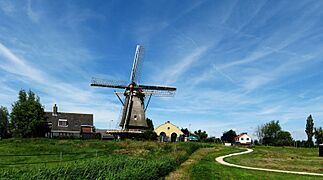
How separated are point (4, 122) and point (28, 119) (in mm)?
25624

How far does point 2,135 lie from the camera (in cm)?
6594

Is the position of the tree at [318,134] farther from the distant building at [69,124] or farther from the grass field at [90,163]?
the grass field at [90,163]

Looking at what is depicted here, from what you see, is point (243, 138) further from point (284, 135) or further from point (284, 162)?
point (284, 162)

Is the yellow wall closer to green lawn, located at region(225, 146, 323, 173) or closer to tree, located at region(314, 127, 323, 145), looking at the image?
green lawn, located at region(225, 146, 323, 173)

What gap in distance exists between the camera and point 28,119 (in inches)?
2078

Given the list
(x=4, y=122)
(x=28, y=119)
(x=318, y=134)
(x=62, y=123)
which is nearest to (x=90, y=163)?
(x=28, y=119)

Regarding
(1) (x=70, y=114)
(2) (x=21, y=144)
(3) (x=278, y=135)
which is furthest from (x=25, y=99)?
(3) (x=278, y=135)

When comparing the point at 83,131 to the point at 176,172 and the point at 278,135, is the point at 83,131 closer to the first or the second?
the point at 176,172

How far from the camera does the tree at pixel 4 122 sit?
6718cm

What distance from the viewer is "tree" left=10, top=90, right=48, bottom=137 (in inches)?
2069

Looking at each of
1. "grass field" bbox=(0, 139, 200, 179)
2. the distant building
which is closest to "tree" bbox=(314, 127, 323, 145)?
the distant building

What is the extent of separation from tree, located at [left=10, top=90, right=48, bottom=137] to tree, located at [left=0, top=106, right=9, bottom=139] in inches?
522

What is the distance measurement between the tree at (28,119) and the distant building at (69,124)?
848 cm

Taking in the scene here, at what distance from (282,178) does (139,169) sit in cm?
903
